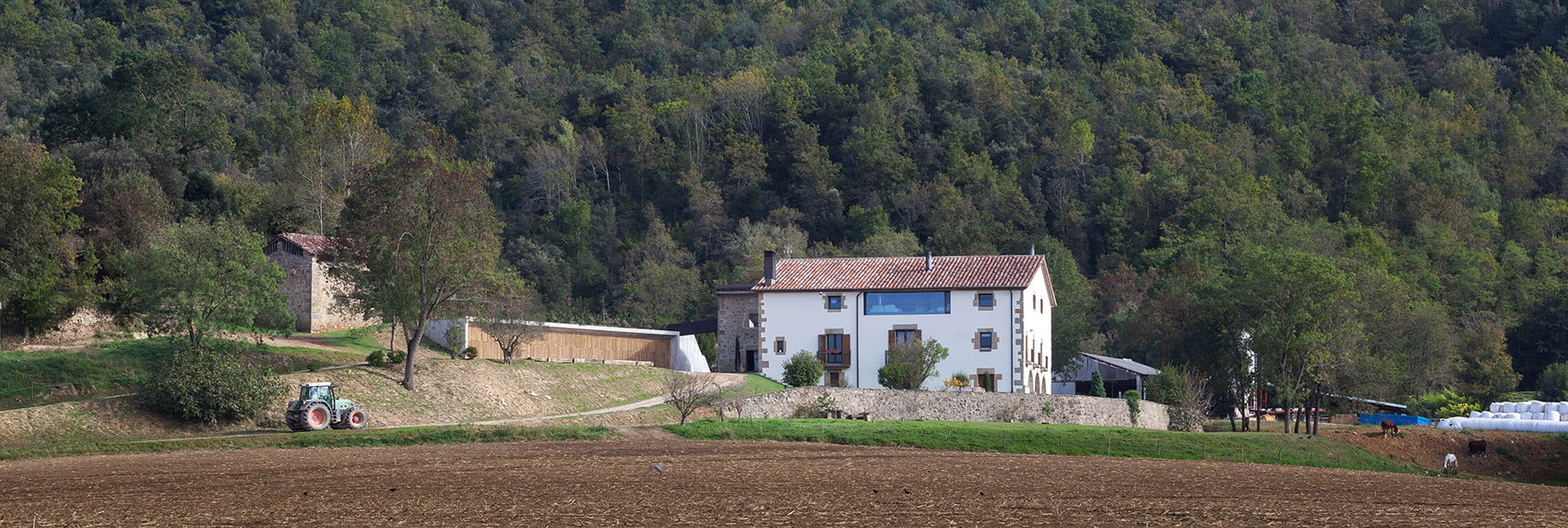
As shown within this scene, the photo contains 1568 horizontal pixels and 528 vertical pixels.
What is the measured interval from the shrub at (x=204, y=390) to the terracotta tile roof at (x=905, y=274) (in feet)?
77.8

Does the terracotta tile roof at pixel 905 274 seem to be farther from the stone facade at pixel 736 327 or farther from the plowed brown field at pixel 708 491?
the plowed brown field at pixel 708 491

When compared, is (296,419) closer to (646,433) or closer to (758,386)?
(646,433)

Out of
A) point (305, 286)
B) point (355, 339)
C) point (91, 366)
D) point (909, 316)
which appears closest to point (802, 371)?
point (909, 316)

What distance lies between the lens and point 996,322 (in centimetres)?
5700

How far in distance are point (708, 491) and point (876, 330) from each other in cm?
3239

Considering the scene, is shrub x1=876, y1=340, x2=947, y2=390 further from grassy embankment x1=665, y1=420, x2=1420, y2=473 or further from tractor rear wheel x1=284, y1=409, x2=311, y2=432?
tractor rear wheel x1=284, y1=409, x2=311, y2=432

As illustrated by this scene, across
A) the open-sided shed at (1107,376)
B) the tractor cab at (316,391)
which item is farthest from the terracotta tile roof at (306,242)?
the open-sided shed at (1107,376)

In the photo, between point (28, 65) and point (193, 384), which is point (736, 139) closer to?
point (28, 65)

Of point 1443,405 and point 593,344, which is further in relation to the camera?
point 1443,405

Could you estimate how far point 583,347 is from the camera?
195 feet

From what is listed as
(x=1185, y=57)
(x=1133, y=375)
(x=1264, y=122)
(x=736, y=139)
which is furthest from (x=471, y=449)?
(x=1185, y=57)

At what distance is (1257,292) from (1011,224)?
4332 centimetres

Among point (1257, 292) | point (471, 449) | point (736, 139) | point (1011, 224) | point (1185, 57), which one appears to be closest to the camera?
point (471, 449)

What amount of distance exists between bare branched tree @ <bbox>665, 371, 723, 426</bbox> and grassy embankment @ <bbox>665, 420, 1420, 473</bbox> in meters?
2.16
